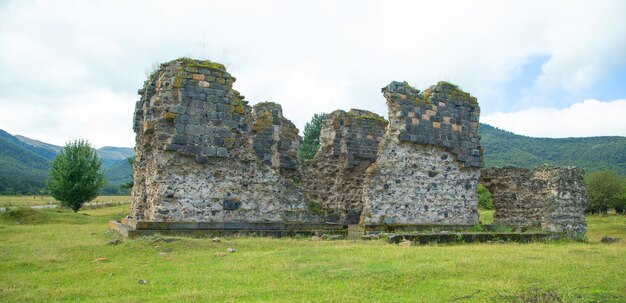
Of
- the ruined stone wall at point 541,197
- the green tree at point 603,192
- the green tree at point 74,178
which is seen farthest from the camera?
the green tree at point 603,192

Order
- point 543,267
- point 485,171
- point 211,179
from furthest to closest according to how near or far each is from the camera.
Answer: point 485,171, point 211,179, point 543,267

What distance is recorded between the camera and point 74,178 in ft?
120

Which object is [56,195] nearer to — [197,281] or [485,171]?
[485,171]

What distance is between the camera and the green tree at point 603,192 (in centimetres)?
3950

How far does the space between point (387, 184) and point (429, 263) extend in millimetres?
6890

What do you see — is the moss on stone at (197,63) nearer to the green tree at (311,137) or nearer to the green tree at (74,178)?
the green tree at (74,178)

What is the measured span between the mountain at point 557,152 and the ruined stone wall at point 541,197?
42144mm

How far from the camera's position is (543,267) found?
26.2ft

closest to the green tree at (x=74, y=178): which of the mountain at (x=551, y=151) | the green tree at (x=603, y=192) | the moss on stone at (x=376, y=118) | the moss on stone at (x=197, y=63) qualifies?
the mountain at (x=551, y=151)

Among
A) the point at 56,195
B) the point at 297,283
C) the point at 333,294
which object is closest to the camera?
the point at 333,294

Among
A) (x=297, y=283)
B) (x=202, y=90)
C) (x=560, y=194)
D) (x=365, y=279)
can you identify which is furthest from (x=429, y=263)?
(x=560, y=194)

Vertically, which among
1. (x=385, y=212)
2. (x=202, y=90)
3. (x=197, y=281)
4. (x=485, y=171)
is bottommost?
(x=197, y=281)

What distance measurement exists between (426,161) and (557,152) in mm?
61841

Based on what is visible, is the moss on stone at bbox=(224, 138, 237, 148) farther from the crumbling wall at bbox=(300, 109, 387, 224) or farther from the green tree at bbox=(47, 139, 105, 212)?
the green tree at bbox=(47, 139, 105, 212)
